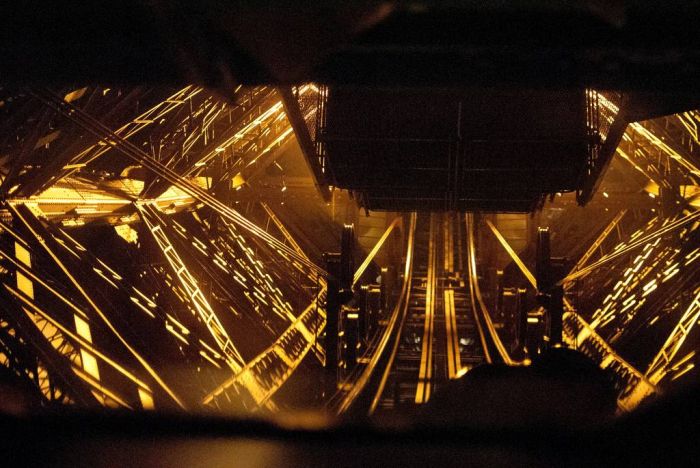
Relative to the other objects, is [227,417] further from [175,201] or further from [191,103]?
[175,201]

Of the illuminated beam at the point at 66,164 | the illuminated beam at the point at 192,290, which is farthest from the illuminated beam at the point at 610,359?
the illuminated beam at the point at 66,164

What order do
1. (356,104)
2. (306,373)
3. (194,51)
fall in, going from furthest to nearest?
1. (306,373)
2. (356,104)
3. (194,51)

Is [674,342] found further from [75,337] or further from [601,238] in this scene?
[75,337]

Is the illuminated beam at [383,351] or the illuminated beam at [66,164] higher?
the illuminated beam at [66,164]

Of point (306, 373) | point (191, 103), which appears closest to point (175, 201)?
point (191, 103)

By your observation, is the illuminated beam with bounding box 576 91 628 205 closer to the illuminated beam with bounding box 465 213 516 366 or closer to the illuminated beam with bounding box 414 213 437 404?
the illuminated beam with bounding box 465 213 516 366

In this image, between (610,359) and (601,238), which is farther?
(601,238)

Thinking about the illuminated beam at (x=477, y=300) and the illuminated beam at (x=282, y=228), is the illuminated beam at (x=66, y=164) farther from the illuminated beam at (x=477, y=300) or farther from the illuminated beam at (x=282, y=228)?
the illuminated beam at (x=282, y=228)

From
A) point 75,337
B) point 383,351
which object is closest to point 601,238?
point 383,351
